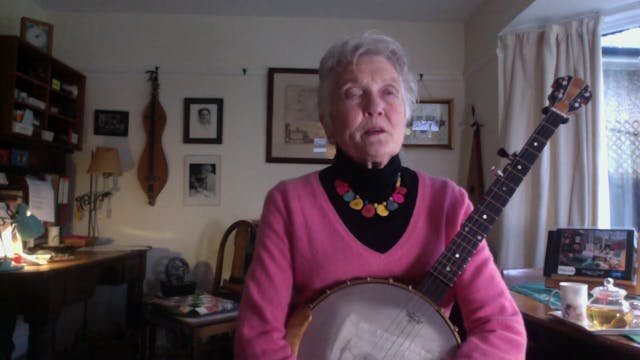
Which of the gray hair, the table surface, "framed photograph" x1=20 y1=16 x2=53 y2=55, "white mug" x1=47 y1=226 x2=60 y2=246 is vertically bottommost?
the table surface

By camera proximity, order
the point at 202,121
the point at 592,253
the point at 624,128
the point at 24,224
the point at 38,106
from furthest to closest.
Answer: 1. the point at 202,121
2. the point at 38,106
3. the point at 624,128
4. the point at 24,224
5. the point at 592,253

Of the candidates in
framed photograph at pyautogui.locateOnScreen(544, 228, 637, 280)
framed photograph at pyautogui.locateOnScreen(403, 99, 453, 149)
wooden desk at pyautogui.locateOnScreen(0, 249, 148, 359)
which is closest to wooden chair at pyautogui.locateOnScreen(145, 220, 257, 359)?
wooden desk at pyautogui.locateOnScreen(0, 249, 148, 359)

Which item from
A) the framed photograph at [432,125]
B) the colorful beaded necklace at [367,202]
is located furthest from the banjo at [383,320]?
the framed photograph at [432,125]

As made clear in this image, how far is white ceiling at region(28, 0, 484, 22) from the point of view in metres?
3.20

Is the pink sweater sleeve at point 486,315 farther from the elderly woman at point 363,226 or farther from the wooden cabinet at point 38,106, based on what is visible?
the wooden cabinet at point 38,106

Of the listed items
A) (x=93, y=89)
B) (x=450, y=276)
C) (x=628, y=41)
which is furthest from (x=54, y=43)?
(x=628, y=41)

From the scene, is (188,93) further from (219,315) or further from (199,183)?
(219,315)

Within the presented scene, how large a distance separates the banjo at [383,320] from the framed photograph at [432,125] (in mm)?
2624

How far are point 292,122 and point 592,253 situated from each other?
228 cm

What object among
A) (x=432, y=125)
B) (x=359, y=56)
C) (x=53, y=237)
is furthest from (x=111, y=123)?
(x=359, y=56)

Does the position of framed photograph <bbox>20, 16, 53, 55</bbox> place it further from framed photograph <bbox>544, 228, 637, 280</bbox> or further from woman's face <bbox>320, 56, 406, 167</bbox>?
framed photograph <bbox>544, 228, 637, 280</bbox>

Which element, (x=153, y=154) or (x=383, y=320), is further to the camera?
(x=153, y=154)

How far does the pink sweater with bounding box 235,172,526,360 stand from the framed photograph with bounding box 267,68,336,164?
96.1 inches

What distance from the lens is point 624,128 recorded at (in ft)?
7.89
